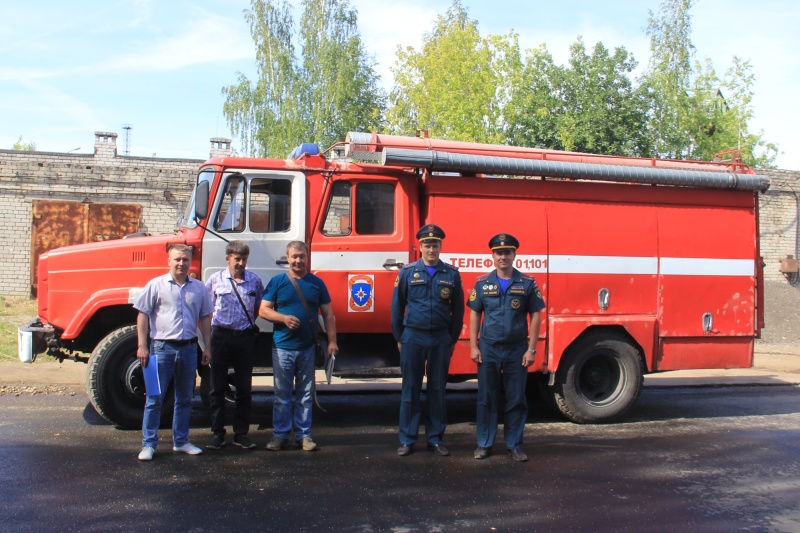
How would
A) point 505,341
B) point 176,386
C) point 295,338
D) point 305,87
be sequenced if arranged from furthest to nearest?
point 305,87 → point 295,338 → point 505,341 → point 176,386

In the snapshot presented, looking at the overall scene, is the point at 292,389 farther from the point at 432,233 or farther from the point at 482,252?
the point at 482,252

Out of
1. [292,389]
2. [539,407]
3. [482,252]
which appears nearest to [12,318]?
[292,389]

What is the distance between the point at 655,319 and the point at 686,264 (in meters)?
0.73

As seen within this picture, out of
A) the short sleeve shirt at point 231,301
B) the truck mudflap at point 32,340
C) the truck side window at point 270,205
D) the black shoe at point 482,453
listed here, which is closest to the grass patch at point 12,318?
the truck mudflap at point 32,340

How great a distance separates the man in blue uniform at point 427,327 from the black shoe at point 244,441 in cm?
134

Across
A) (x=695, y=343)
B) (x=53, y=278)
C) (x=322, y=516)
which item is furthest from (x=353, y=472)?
(x=695, y=343)

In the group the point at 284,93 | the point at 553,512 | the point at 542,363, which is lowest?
the point at 553,512

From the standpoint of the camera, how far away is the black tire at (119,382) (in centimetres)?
688

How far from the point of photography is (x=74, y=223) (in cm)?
1816

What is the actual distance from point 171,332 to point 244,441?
1223 mm

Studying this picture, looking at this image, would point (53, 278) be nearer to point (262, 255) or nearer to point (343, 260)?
point (262, 255)

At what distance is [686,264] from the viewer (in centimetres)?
815

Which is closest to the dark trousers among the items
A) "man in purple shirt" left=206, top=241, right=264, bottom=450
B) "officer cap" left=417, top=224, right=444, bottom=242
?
"man in purple shirt" left=206, top=241, right=264, bottom=450

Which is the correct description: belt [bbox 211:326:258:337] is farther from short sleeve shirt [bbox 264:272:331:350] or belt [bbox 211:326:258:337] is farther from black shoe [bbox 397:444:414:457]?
black shoe [bbox 397:444:414:457]
